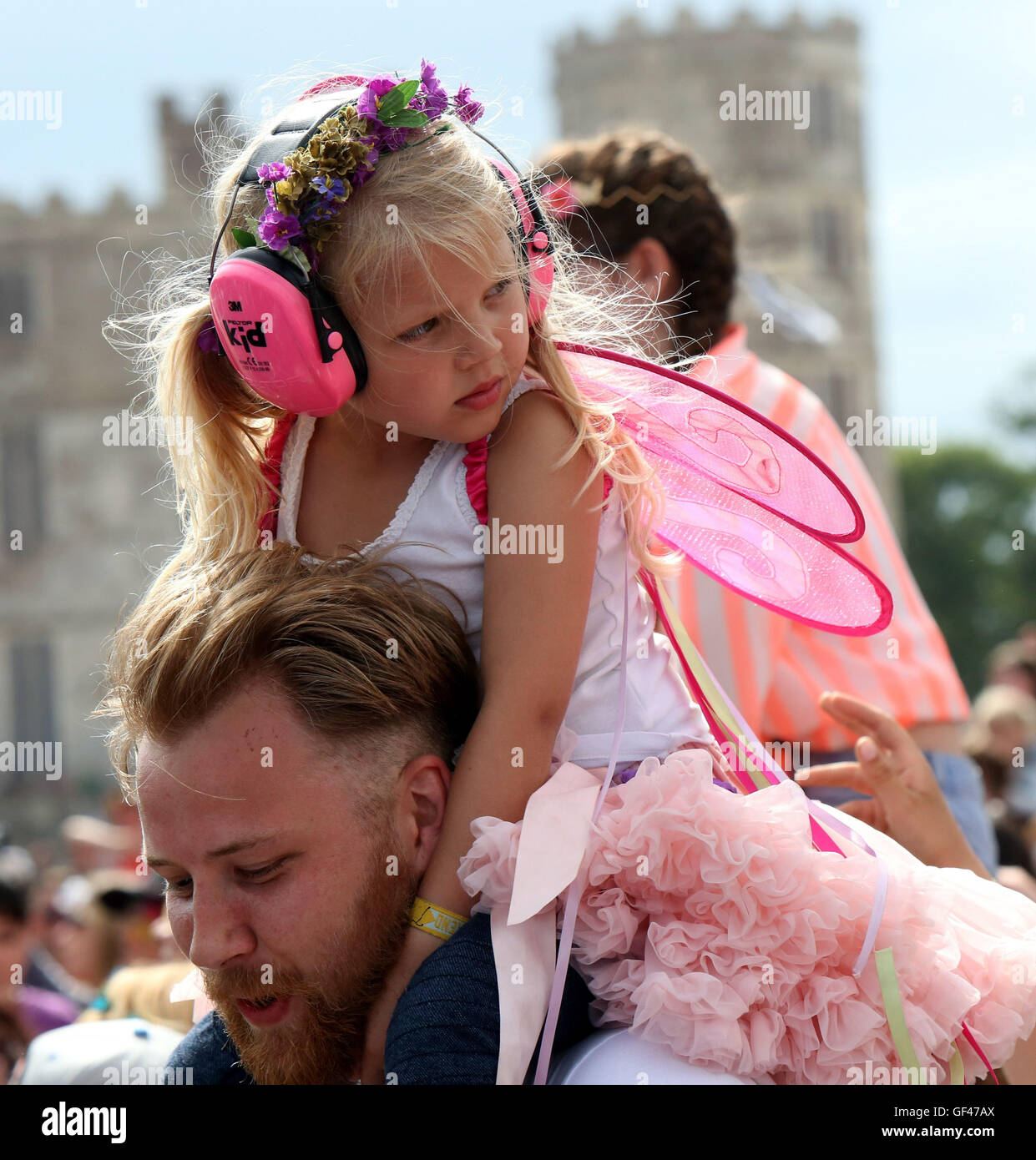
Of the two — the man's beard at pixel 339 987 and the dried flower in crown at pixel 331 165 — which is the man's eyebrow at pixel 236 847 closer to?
the man's beard at pixel 339 987

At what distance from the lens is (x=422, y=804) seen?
2344mm

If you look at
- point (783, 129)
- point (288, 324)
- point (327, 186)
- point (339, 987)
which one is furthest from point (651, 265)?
point (783, 129)

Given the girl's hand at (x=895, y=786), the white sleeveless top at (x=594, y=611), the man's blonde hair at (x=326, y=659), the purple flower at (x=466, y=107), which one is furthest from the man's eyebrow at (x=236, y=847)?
the purple flower at (x=466, y=107)

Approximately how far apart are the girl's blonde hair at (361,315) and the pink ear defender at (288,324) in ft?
0.18

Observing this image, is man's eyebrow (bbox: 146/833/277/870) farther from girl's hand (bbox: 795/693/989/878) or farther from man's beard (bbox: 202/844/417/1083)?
girl's hand (bbox: 795/693/989/878)

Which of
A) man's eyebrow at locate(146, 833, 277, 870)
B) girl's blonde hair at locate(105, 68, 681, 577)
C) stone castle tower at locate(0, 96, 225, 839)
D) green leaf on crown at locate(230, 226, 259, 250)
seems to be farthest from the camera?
stone castle tower at locate(0, 96, 225, 839)

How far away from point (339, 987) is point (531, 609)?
2.34ft

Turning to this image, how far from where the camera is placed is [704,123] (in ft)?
109

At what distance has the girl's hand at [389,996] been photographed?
221 centimetres

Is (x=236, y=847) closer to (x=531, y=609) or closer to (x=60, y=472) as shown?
(x=531, y=609)

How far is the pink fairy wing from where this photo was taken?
243 cm

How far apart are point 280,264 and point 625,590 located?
86 cm

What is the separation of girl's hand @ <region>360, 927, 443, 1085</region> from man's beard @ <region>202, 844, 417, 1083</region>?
0.01 meters

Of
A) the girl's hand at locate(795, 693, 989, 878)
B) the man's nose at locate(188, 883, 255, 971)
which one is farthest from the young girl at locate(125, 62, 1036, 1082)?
the girl's hand at locate(795, 693, 989, 878)
